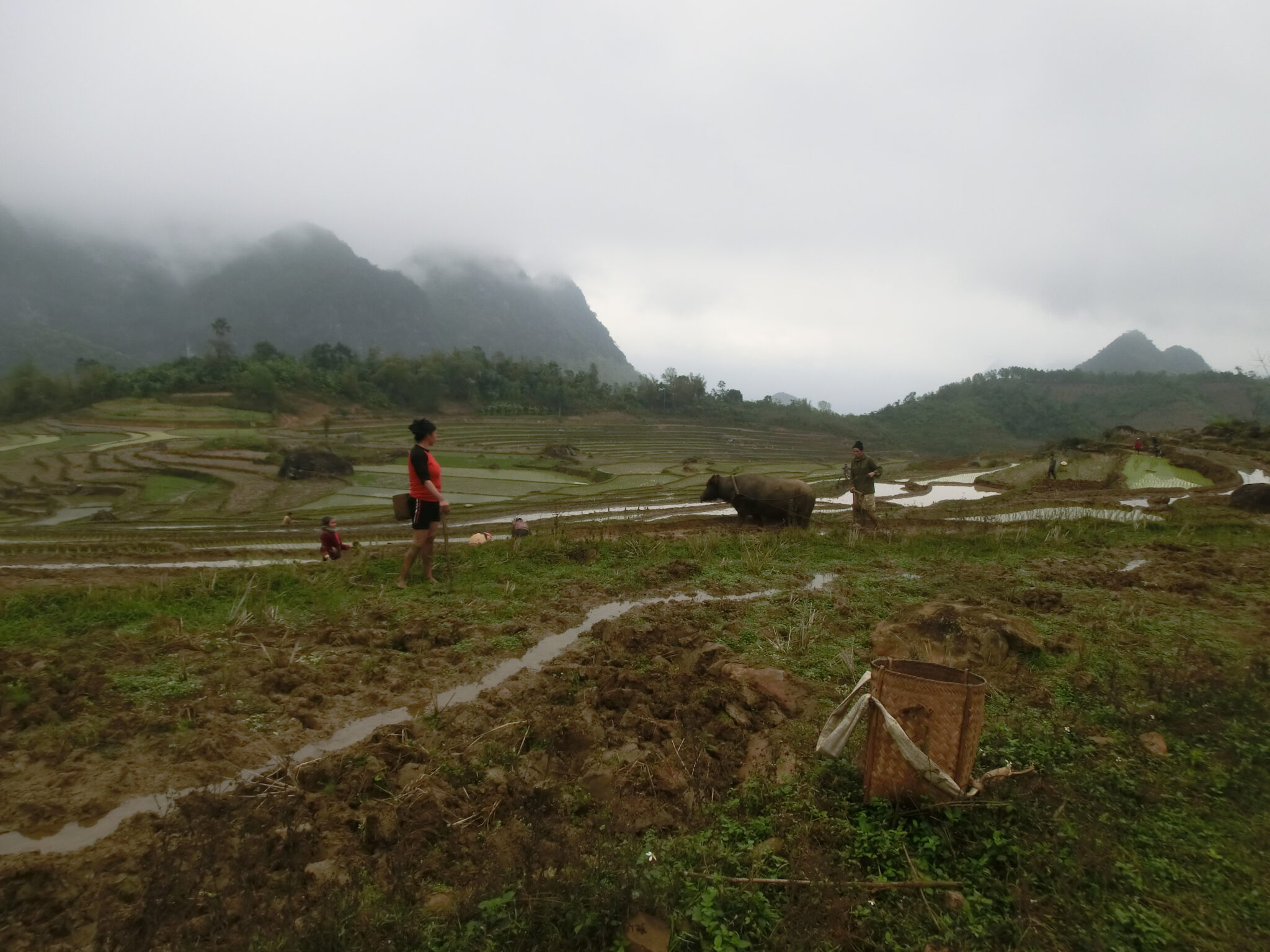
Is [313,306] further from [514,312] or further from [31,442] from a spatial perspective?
[31,442]

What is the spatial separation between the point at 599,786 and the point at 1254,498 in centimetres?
1669

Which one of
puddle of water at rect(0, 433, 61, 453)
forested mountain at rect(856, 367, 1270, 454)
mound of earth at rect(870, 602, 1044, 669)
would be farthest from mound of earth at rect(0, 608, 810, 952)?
forested mountain at rect(856, 367, 1270, 454)

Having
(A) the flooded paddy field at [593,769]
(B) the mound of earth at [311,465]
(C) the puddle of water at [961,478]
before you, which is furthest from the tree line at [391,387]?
(A) the flooded paddy field at [593,769]

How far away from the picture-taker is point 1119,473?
2302cm

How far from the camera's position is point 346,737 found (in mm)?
4215

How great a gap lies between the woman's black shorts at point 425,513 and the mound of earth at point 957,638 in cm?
460

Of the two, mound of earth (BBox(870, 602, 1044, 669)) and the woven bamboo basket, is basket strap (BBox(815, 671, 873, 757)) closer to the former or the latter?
the woven bamboo basket

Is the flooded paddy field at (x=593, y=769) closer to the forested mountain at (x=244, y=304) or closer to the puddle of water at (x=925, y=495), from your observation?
the puddle of water at (x=925, y=495)

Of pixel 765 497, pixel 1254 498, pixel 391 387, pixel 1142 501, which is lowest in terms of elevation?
pixel 1142 501

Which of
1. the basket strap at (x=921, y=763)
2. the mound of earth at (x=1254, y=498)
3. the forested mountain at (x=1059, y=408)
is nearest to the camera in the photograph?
the basket strap at (x=921, y=763)

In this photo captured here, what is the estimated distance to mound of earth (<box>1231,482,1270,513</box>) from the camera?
1355 cm

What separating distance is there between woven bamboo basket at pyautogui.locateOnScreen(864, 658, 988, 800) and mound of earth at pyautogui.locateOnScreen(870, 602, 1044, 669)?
1781 mm

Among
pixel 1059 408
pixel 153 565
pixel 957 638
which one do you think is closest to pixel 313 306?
pixel 1059 408

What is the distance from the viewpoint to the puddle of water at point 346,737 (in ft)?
10.2
